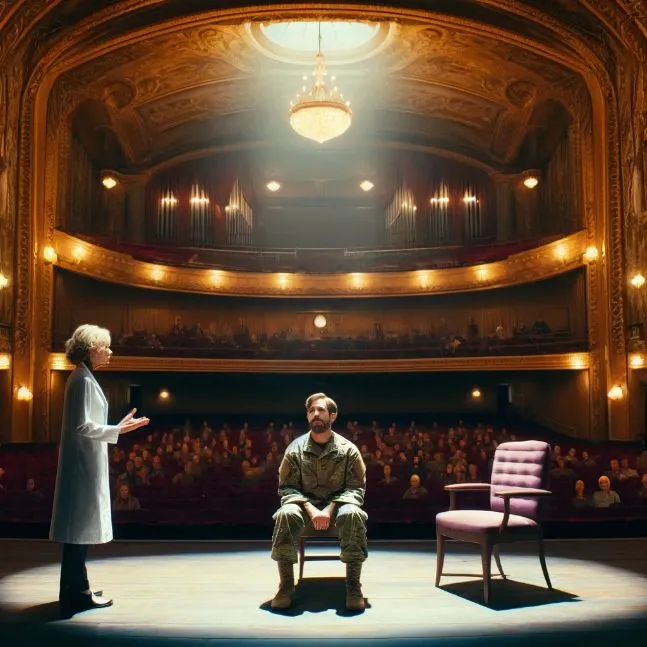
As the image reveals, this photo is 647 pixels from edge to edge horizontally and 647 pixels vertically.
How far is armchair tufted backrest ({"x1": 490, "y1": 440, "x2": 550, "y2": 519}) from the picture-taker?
4.66m

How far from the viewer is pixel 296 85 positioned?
17297 mm

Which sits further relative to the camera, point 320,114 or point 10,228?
point 320,114

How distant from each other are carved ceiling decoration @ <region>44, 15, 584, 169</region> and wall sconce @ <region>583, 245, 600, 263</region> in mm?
3514

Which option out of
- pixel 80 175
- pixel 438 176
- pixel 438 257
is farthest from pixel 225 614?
pixel 438 176

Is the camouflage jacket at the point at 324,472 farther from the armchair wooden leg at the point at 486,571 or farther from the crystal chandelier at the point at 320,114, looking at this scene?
the crystal chandelier at the point at 320,114

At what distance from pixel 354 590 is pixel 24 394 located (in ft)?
36.0

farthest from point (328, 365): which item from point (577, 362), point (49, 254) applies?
point (49, 254)

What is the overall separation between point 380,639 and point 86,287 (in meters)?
16.2

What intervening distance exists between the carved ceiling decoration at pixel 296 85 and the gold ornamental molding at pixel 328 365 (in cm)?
589

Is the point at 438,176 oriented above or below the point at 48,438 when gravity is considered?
above

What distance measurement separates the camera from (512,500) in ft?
15.9

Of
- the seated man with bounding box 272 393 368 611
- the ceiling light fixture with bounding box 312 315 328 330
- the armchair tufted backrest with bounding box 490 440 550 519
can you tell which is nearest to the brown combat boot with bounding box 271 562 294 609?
the seated man with bounding box 272 393 368 611

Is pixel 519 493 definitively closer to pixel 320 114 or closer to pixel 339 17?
pixel 320 114

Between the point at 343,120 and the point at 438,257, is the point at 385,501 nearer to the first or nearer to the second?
the point at 343,120
